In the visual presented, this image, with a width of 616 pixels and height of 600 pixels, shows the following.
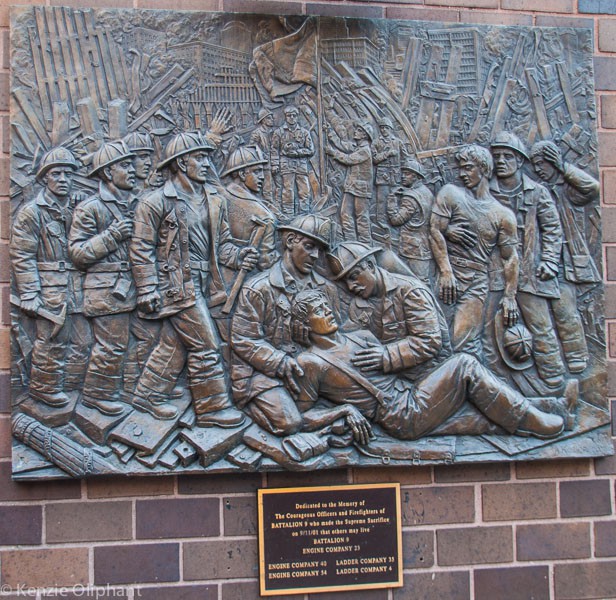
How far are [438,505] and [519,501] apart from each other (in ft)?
1.64

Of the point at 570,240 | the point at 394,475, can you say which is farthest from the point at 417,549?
the point at 570,240

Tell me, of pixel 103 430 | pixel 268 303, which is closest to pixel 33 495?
pixel 103 430

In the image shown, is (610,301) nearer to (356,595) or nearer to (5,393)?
(356,595)

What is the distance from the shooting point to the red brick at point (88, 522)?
3971 mm

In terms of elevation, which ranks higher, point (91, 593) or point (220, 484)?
point (220, 484)

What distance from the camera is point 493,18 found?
4.48m

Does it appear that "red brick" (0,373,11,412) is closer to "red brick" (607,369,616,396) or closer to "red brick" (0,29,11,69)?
"red brick" (0,29,11,69)

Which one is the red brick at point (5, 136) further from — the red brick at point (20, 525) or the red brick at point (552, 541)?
the red brick at point (552, 541)

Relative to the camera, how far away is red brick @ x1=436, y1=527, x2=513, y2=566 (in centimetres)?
418

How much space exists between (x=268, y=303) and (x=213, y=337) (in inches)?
14.3

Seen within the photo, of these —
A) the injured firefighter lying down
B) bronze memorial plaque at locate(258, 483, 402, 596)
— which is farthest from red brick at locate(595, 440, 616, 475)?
bronze memorial plaque at locate(258, 483, 402, 596)

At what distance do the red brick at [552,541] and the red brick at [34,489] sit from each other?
2.61 metres

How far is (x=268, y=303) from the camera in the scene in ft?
13.2

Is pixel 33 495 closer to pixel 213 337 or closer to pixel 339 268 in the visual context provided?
pixel 213 337
